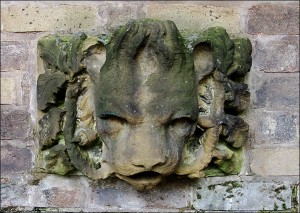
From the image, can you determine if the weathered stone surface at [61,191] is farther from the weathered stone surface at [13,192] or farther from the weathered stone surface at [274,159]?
the weathered stone surface at [274,159]

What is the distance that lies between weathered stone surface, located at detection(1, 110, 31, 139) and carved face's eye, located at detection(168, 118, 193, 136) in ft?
1.73

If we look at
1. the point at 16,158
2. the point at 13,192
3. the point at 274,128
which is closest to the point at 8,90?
the point at 16,158

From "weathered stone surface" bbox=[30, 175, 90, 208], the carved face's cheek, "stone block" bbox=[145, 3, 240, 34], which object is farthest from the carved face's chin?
"stone block" bbox=[145, 3, 240, 34]

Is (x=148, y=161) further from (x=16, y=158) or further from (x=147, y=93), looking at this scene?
(x=16, y=158)

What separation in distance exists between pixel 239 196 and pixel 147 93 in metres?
0.52

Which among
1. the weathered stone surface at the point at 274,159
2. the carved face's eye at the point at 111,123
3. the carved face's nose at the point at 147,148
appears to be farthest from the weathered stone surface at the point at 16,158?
the weathered stone surface at the point at 274,159

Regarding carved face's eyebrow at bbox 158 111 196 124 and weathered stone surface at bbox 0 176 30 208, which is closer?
carved face's eyebrow at bbox 158 111 196 124

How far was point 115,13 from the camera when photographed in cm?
197

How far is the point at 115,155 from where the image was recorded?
1792 millimetres

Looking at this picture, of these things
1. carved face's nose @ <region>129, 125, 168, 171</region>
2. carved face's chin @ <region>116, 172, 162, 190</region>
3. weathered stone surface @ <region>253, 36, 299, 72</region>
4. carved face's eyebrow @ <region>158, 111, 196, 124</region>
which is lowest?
carved face's chin @ <region>116, 172, 162, 190</region>

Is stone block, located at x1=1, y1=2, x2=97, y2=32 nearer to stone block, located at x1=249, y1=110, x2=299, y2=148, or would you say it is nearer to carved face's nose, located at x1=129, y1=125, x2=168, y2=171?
carved face's nose, located at x1=129, y1=125, x2=168, y2=171

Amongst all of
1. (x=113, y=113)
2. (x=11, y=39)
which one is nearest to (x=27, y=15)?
(x=11, y=39)

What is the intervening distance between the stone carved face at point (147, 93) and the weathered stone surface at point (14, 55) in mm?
369

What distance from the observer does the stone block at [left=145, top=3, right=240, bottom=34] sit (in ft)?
6.42
